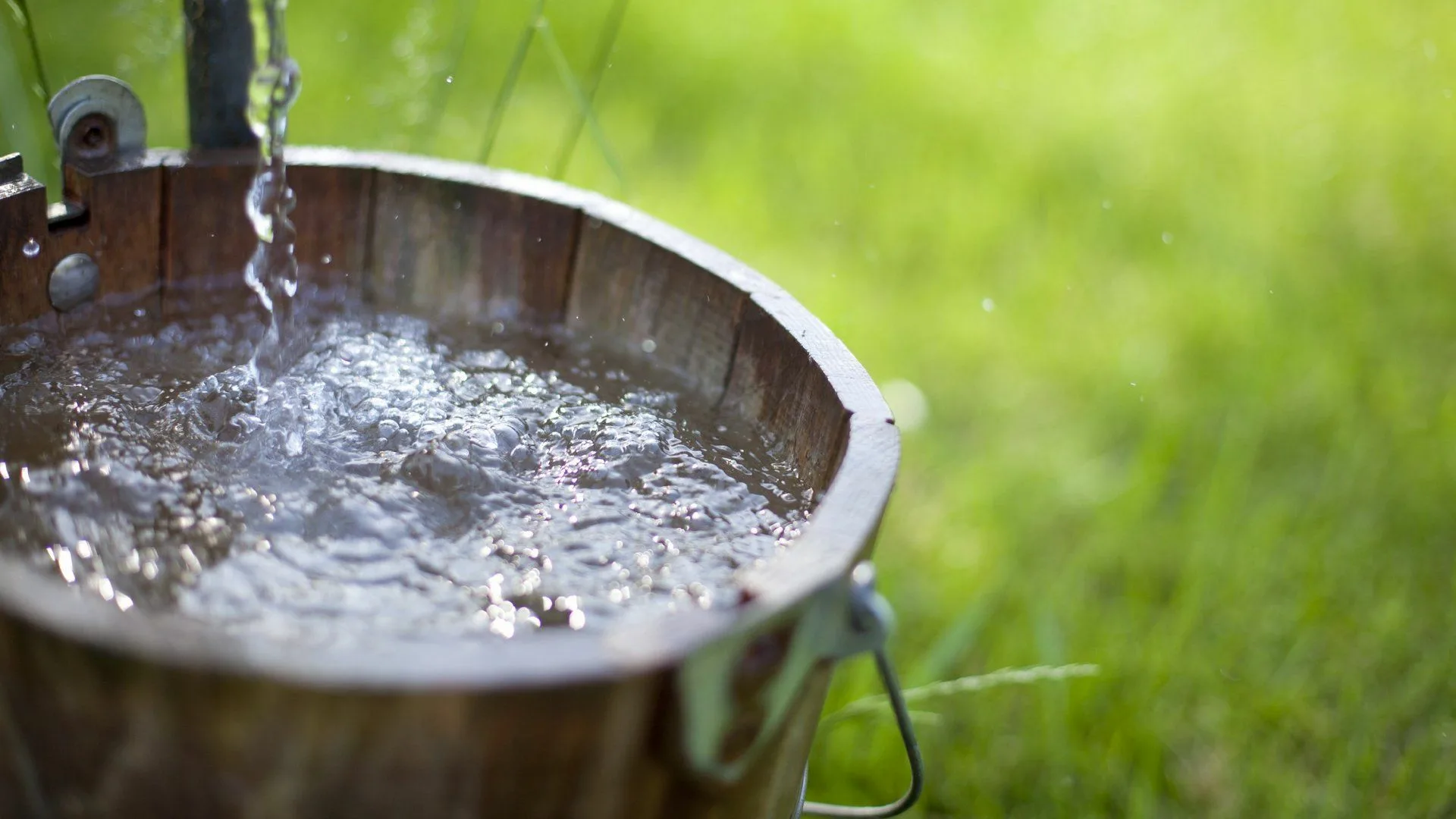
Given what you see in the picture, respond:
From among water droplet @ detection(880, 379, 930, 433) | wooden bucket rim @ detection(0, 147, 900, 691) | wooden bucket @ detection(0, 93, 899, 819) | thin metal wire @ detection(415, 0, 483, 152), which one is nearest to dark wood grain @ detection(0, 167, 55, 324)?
wooden bucket @ detection(0, 93, 899, 819)

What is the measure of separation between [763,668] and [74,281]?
99cm

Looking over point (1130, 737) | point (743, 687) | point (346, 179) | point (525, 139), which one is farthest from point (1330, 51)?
point (743, 687)

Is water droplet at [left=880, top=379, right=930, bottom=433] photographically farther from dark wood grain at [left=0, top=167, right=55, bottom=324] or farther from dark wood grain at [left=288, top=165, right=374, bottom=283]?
dark wood grain at [left=0, top=167, right=55, bottom=324]

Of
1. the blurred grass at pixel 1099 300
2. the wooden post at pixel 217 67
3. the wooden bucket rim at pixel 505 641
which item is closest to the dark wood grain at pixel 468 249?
the wooden post at pixel 217 67

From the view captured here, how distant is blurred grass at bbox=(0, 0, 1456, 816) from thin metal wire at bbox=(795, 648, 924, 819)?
0.62m

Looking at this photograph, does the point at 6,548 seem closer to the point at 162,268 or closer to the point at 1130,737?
the point at 162,268

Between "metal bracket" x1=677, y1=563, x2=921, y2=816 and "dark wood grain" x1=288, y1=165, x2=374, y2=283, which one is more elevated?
"dark wood grain" x1=288, y1=165, x2=374, y2=283

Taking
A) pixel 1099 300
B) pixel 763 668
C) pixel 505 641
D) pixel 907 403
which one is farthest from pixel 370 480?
pixel 1099 300

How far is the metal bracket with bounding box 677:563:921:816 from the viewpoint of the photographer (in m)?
0.83

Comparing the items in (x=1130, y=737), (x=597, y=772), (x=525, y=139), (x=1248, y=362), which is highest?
(x=597, y=772)

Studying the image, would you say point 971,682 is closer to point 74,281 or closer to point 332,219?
point 332,219

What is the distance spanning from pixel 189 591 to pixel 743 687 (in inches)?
18.2

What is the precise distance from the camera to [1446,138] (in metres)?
4.25

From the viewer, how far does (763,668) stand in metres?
0.87
